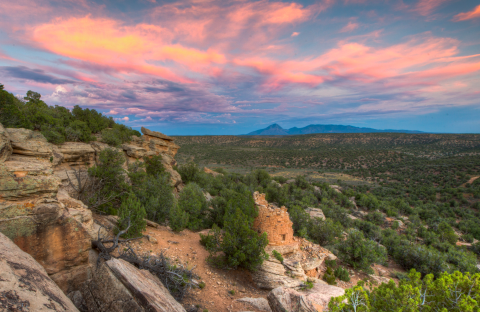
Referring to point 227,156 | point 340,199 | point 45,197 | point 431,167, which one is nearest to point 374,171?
point 431,167

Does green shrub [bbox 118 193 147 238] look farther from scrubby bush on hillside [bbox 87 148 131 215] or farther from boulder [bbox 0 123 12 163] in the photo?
boulder [bbox 0 123 12 163]

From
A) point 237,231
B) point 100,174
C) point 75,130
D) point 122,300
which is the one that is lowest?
point 237,231

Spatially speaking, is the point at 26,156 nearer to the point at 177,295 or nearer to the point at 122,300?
the point at 122,300

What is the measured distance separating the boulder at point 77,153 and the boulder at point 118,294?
42.3ft

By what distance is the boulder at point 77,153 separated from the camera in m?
14.3

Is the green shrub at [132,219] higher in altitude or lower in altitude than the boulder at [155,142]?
lower

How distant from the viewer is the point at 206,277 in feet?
34.8

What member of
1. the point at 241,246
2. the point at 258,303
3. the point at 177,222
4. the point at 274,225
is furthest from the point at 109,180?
the point at 258,303

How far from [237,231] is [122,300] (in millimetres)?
7735

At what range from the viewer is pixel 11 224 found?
5.42 metres

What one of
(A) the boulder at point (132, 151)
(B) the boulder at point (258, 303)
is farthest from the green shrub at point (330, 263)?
(A) the boulder at point (132, 151)

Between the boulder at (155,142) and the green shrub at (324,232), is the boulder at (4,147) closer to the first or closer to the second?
the boulder at (155,142)

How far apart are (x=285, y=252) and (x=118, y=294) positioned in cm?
1009

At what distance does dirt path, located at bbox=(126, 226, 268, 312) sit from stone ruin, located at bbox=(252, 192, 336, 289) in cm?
94
